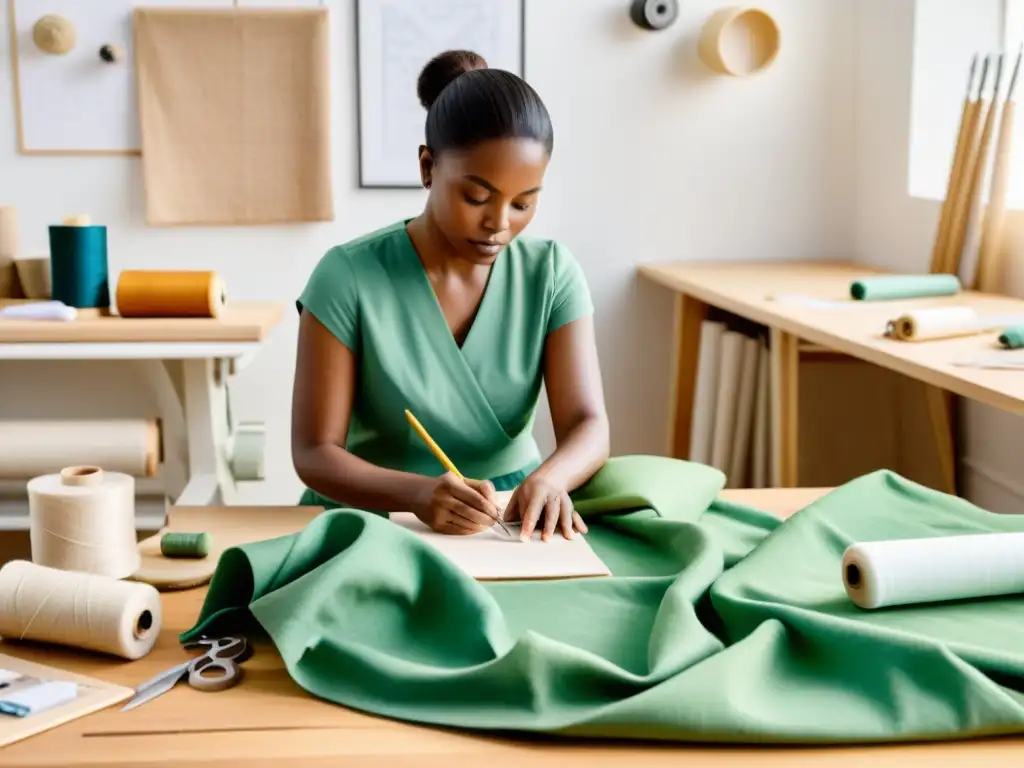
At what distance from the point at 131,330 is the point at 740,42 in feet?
6.70

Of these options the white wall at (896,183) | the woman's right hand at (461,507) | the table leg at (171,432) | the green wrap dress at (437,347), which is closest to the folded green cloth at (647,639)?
the woman's right hand at (461,507)

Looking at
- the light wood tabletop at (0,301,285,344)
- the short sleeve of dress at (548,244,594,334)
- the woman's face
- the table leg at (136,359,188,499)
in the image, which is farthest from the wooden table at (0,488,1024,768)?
the table leg at (136,359,188,499)

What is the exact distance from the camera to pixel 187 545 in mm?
1193

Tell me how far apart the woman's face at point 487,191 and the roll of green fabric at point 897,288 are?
1.40 metres

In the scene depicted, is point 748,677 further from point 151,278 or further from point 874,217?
point 874,217

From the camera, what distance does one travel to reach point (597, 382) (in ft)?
5.64

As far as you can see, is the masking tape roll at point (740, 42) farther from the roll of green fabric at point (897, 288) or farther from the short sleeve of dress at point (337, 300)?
the short sleeve of dress at point (337, 300)

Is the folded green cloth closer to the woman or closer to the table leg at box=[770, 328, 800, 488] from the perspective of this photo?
the woman

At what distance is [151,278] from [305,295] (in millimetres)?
1002

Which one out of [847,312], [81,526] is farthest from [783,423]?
[81,526]

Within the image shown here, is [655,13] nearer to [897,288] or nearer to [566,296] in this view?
[897,288]

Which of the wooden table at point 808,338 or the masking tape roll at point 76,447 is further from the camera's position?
the masking tape roll at point 76,447

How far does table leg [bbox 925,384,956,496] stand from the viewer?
9.89 feet

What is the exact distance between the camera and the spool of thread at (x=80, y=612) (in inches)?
37.1
